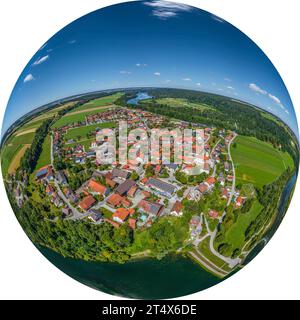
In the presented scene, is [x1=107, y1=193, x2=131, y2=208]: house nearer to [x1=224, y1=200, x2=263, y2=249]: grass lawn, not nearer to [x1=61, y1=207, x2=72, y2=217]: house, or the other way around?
[x1=61, y1=207, x2=72, y2=217]: house

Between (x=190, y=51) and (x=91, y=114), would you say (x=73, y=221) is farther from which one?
(x=190, y=51)

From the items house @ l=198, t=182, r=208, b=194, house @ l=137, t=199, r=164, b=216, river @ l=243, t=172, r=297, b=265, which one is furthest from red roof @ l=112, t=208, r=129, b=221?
river @ l=243, t=172, r=297, b=265

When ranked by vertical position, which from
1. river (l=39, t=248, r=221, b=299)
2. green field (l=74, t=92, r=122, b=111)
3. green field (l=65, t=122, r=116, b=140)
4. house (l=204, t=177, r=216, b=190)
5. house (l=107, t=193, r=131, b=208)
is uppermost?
green field (l=74, t=92, r=122, b=111)

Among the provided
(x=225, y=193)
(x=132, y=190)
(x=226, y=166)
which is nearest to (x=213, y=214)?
(x=225, y=193)

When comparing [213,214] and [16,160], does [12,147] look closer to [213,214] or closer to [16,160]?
[16,160]

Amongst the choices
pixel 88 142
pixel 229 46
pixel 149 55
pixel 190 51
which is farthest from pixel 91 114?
pixel 229 46

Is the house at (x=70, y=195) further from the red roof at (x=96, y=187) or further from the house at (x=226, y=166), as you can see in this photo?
the house at (x=226, y=166)
